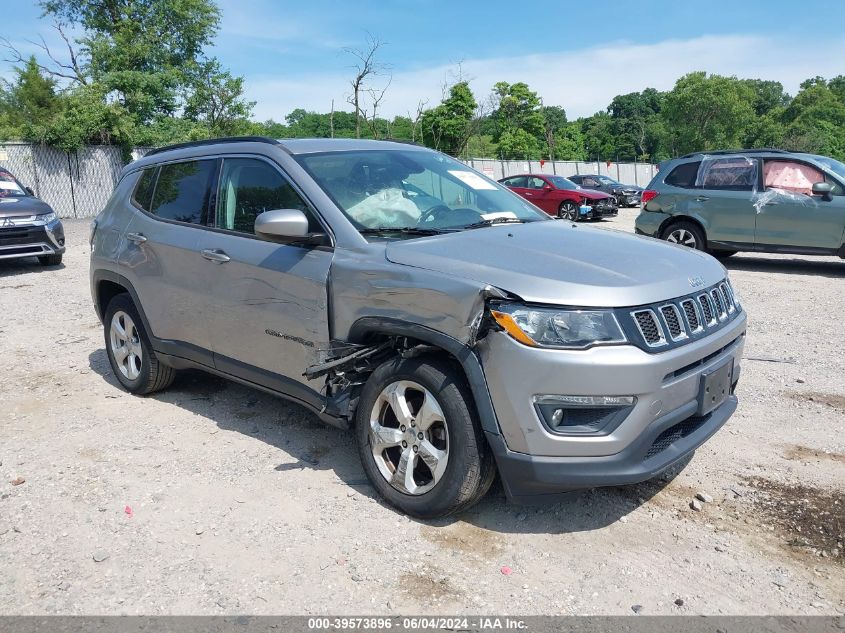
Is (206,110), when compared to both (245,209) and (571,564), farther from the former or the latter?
(571,564)

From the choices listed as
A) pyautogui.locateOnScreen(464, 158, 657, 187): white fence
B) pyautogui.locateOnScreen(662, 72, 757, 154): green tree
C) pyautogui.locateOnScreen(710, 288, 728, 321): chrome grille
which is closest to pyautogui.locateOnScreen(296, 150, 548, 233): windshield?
pyautogui.locateOnScreen(710, 288, 728, 321): chrome grille

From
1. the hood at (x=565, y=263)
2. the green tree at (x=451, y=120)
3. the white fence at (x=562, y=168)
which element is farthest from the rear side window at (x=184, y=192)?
the green tree at (x=451, y=120)

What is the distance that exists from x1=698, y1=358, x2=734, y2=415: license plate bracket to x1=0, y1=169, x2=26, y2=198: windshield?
1206cm

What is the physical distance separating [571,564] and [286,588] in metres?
1.23

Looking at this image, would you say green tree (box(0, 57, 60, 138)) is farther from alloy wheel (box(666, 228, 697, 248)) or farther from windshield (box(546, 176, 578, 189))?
alloy wheel (box(666, 228, 697, 248))

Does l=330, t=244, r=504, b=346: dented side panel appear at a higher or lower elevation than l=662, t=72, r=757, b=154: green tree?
lower

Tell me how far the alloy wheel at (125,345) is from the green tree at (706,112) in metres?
70.3

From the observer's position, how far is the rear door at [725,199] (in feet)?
35.7

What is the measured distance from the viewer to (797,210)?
10.5 m

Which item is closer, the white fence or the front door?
the front door

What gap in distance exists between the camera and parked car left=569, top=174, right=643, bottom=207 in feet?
93.5

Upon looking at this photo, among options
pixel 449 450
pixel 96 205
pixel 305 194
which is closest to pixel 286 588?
pixel 449 450

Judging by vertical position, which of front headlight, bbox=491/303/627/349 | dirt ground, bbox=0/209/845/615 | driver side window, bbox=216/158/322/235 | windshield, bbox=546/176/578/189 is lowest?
dirt ground, bbox=0/209/845/615

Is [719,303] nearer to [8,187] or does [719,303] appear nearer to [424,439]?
[424,439]
